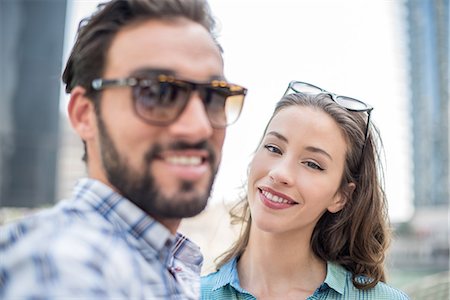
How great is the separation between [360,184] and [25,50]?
18.5 meters

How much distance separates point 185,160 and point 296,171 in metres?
1.15

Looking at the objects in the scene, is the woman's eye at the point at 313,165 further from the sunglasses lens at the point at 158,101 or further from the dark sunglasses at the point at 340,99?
the sunglasses lens at the point at 158,101

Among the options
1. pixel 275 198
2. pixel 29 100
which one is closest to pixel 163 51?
pixel 275 198

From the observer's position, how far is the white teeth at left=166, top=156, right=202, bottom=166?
1106 millimetres

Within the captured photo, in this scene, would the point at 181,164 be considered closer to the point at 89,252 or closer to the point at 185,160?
the point at 185,160

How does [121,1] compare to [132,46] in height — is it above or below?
above

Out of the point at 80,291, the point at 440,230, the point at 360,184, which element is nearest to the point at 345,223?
the point at 360,184

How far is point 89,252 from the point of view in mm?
955

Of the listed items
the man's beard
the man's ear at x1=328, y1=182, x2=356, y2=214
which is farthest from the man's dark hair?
the man's ear at x1=328, y1=182, x2=356, y2=214

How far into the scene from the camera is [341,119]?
2.38 m

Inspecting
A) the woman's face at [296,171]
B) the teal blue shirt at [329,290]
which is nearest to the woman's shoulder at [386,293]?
the teal blue shirt at [329,290]

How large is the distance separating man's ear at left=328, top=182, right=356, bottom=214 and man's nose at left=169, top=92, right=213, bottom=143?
139cm

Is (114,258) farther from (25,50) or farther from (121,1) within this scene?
(25,50)

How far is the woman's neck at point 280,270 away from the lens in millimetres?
2281
